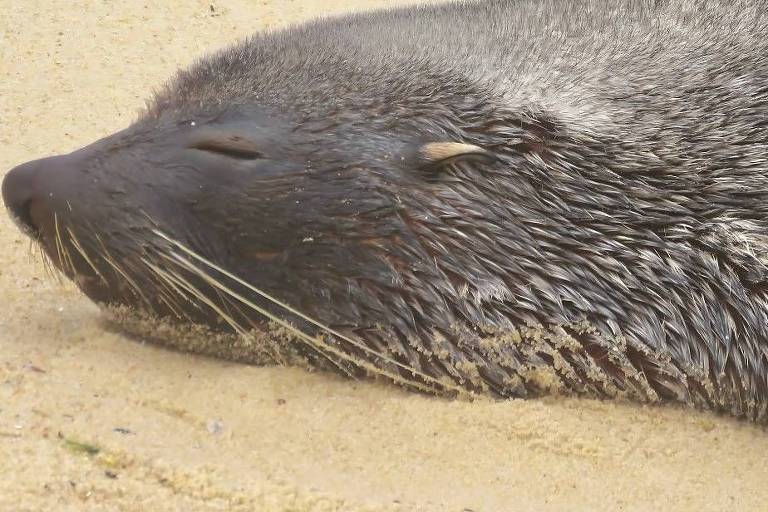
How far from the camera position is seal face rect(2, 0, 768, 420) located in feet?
10.9

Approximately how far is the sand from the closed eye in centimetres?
70

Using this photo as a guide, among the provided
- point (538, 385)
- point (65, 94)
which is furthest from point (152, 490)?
point (65, 94)

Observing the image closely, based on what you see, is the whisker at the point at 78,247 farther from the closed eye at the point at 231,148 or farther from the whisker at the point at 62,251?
the closed eye at the point at 231,148

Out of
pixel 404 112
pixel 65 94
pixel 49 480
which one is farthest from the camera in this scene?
pixel 65 94

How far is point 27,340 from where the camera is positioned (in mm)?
3291

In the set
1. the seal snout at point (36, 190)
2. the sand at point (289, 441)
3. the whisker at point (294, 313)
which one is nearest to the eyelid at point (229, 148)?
the whisker at point (294, 313)

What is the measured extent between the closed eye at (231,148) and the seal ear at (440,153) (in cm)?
52

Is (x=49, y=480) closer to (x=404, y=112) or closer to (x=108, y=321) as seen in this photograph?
(x=108, y=321)

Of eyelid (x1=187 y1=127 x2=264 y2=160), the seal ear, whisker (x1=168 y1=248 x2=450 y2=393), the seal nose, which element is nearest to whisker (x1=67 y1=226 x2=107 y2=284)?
the seal nose

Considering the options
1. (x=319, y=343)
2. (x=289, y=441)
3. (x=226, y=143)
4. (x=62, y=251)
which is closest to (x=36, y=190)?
(x=62, y=251)

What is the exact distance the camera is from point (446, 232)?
11.1 feet

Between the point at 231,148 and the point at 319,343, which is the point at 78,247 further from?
the point at 319,343

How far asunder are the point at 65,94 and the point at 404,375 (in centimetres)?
296

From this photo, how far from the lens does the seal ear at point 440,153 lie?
339 cm
